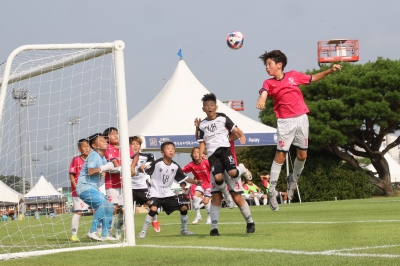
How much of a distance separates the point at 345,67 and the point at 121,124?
3215 centimetres

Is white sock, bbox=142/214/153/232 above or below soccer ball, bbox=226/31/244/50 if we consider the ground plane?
below

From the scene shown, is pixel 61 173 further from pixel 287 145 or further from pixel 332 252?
pixel 332 252

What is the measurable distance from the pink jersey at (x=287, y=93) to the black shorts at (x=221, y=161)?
1021 millimetres

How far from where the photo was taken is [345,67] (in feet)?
130

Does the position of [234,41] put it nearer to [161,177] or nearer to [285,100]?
[161,177]

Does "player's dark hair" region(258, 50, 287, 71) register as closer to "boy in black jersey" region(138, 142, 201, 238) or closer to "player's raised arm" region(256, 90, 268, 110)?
"player's raised arm" region(256, 90, 268, 110)

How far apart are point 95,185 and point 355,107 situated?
94.9 feet

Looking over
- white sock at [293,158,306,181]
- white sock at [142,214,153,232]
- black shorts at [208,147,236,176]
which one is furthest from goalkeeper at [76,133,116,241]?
white sock at [293,158,306,181]

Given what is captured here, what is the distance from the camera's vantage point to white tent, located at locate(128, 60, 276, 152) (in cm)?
3169

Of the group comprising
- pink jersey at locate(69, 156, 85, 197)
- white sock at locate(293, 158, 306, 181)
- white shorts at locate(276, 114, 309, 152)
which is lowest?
white sock at locate(293, 158, 306, 181)

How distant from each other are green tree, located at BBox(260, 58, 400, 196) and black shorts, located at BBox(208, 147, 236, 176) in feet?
94.7

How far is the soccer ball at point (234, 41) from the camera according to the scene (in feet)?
95.3

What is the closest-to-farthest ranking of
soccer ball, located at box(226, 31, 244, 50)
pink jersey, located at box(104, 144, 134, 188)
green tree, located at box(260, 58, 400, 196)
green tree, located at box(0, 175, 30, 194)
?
green tree, located at box(0, 175, 30, 194), pink jersey, located at box(104, 144, 134, 188), soccer ball, located at box(226, 31, 244, 50), green tree, located at box(260, 58, 400, 196)

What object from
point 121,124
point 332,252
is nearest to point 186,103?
point 121,124
